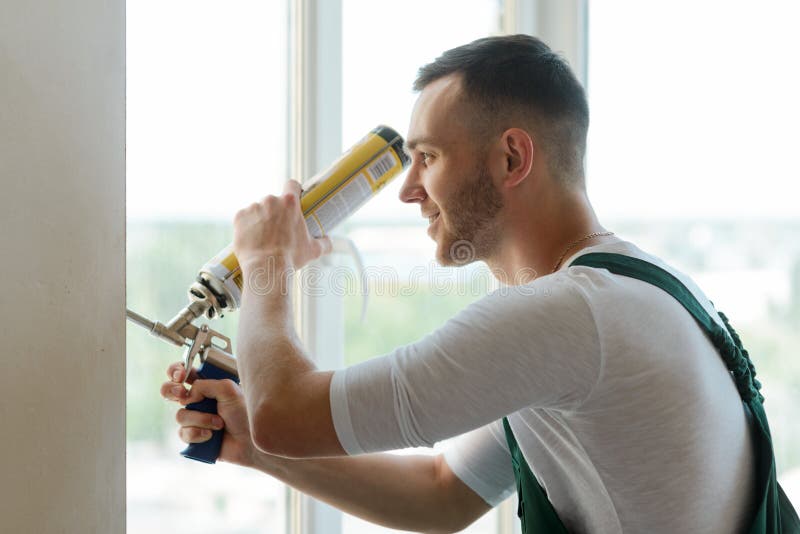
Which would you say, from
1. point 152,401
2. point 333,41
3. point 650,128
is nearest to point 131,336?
point 152,401

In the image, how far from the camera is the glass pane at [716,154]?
5.27 ft

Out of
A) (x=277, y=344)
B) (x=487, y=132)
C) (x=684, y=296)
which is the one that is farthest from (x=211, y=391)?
(x=684, y=296)

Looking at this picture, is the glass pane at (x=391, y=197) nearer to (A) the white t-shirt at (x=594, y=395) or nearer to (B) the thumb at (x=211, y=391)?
(B) the thumb at (x=211, y=391)

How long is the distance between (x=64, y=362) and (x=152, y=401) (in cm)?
39

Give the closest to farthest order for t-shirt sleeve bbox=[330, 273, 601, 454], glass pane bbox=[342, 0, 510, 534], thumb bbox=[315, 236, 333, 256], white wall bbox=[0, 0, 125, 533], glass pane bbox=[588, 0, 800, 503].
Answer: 1. white wall bbox=[0, 0, 125, 533]
2. t-shirt sleeve bbox=[330, 273, 601, 454]
3. thumb bbox=[315, 236, 333, 256]
4. glass pane bbox=[342, 0, 510, 534]
5. glass pane bbox=[588, 0, 800, 503]

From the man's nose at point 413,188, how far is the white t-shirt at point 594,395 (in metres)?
0.29

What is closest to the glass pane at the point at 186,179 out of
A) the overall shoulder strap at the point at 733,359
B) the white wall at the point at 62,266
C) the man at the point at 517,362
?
the man at the point at 517,362

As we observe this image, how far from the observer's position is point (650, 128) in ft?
5.44

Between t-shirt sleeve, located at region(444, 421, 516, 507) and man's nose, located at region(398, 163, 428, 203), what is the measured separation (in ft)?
1.18

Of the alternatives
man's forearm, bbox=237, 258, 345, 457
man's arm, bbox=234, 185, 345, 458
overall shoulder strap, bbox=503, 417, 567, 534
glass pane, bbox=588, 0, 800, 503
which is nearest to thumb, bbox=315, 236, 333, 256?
man's arm, bbox=234, 185, 345, 458

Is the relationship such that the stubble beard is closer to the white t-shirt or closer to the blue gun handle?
the white t-shirt

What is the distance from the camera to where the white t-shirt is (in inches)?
32.2

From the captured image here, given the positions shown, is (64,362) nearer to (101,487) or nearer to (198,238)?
(101,487)

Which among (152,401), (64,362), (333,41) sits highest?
(333,41)
